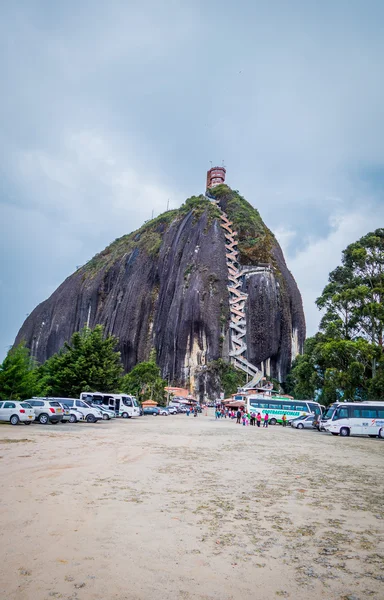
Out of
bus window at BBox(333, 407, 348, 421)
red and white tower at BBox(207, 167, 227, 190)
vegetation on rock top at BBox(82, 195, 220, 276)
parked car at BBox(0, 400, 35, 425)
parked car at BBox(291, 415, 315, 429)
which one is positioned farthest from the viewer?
red and white tower at BBox(207, 167, 227, 190)

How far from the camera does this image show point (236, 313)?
77000 mm

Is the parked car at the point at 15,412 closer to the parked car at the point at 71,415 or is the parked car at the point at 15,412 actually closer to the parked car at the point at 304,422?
the parked car at the point at 71,415

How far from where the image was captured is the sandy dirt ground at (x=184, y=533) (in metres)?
3.64

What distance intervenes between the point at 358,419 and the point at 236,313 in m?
51.0

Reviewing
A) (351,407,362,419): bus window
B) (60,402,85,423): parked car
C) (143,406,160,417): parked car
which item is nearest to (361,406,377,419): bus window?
(351,407,362,419): bus window

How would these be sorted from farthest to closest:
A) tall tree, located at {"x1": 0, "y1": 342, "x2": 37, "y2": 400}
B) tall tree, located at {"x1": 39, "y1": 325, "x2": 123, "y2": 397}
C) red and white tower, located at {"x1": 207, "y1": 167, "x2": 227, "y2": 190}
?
red and white tower, located at {"x1": 207, "y1": 167, "x2": 227, "y2": 190}
tall tree, located at {"x1": 39, "y1": 325, "x2": 123, "y2": 397}
tall tree, located at {"x1": 0, "y1": 342, "x2": 37, "y2": 400}

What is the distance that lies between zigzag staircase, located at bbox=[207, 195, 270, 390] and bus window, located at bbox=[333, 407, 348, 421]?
42283 millimetres

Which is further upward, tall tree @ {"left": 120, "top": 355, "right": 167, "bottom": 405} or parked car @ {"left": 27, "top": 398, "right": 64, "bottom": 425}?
tall tree @ {"left": 120, "top": 355, "right": 167, "bottom": 405}

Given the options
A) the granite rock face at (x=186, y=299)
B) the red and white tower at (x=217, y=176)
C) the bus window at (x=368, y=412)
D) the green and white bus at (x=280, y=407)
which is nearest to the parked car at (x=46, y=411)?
the bus window at (x=368, y=412)

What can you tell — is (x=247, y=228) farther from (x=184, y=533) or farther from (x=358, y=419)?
(x=184, y=533)

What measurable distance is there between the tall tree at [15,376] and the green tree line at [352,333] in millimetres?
22636

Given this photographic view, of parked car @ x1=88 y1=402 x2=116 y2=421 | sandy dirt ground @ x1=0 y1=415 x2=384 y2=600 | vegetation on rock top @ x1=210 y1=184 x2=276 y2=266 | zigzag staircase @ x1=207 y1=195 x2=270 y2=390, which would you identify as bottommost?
parked car @ x1=88 y1=402 x2=116 y2=421

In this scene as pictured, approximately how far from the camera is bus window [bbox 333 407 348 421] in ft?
86.8

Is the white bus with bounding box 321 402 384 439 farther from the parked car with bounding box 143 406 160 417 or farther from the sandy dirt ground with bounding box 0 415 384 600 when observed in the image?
the parked car with bounding box 143 406 160 417
